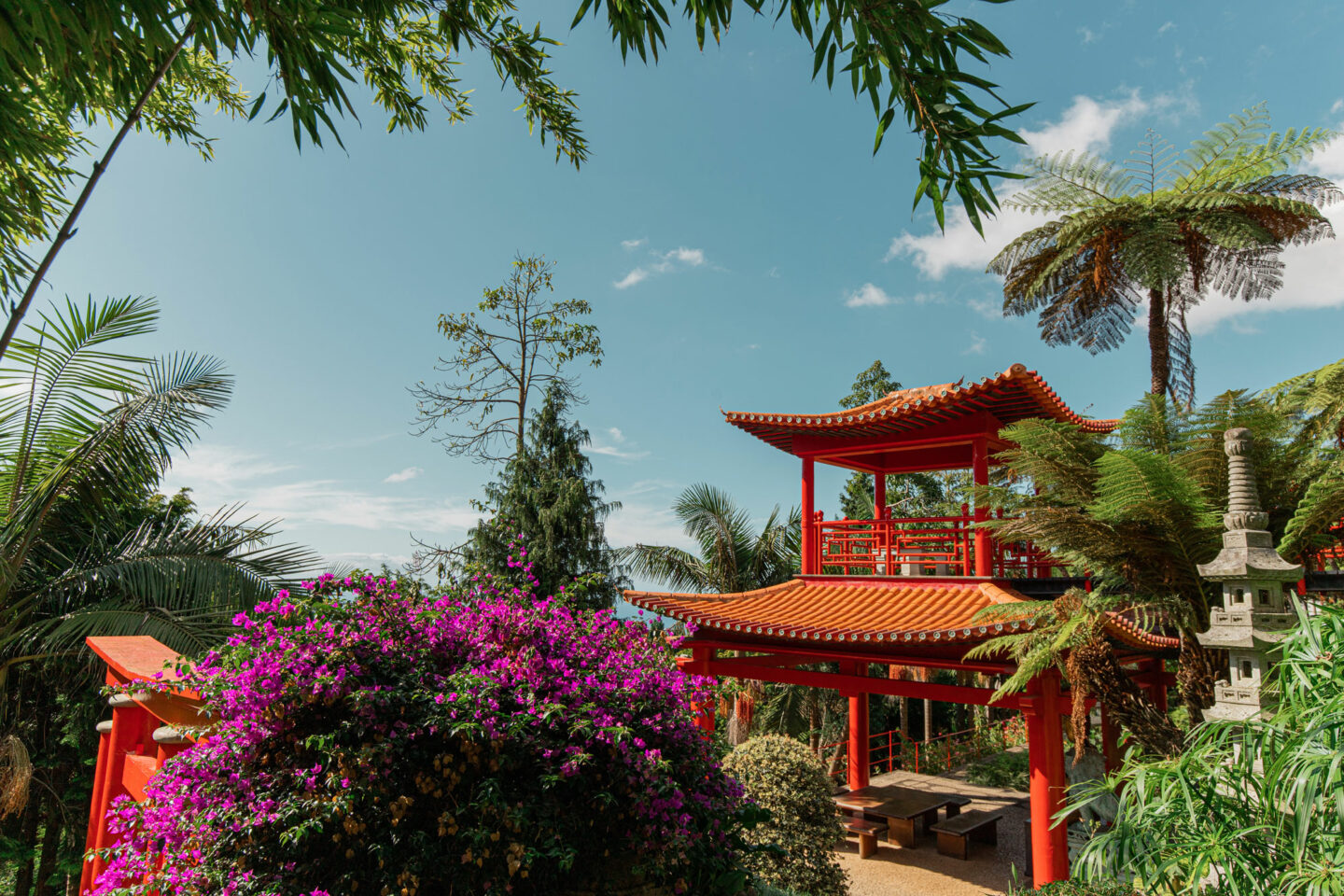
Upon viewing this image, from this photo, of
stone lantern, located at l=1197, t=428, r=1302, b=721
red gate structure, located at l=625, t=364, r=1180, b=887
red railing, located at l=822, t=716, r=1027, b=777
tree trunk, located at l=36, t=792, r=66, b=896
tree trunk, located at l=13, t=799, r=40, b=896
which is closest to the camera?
stone lantern, located at l=1197, t=428, r=1302, b=721

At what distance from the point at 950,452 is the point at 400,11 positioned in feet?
24.1

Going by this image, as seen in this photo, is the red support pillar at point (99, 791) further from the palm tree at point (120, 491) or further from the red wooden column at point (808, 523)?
the red wooden column at point (808, 523)

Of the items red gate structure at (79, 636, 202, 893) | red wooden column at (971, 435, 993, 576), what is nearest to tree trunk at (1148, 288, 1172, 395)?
red wooden column at (971, 435, 993, 576)

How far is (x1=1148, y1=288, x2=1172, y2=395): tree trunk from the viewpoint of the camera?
39.4 ft

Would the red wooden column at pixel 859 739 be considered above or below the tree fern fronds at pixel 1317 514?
below

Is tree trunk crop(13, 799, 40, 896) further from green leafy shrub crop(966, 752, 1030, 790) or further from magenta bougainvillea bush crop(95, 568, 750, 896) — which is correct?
green leafy shrub crop(966, 752, 1030, 790)

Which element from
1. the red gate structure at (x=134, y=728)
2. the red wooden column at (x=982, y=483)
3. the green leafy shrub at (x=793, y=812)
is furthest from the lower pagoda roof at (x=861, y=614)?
the red gate structure at (x=134, y=728)

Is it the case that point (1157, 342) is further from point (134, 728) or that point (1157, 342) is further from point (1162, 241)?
point (134, 728)

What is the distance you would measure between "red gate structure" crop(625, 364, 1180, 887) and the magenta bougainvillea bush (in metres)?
3.54

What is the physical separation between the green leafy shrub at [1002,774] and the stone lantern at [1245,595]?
10.9 m

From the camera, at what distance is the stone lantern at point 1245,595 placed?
3.40 meters

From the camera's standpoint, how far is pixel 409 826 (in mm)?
2467

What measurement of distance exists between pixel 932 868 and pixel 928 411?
5.07 metres

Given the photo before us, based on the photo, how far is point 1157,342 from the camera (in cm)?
1213
